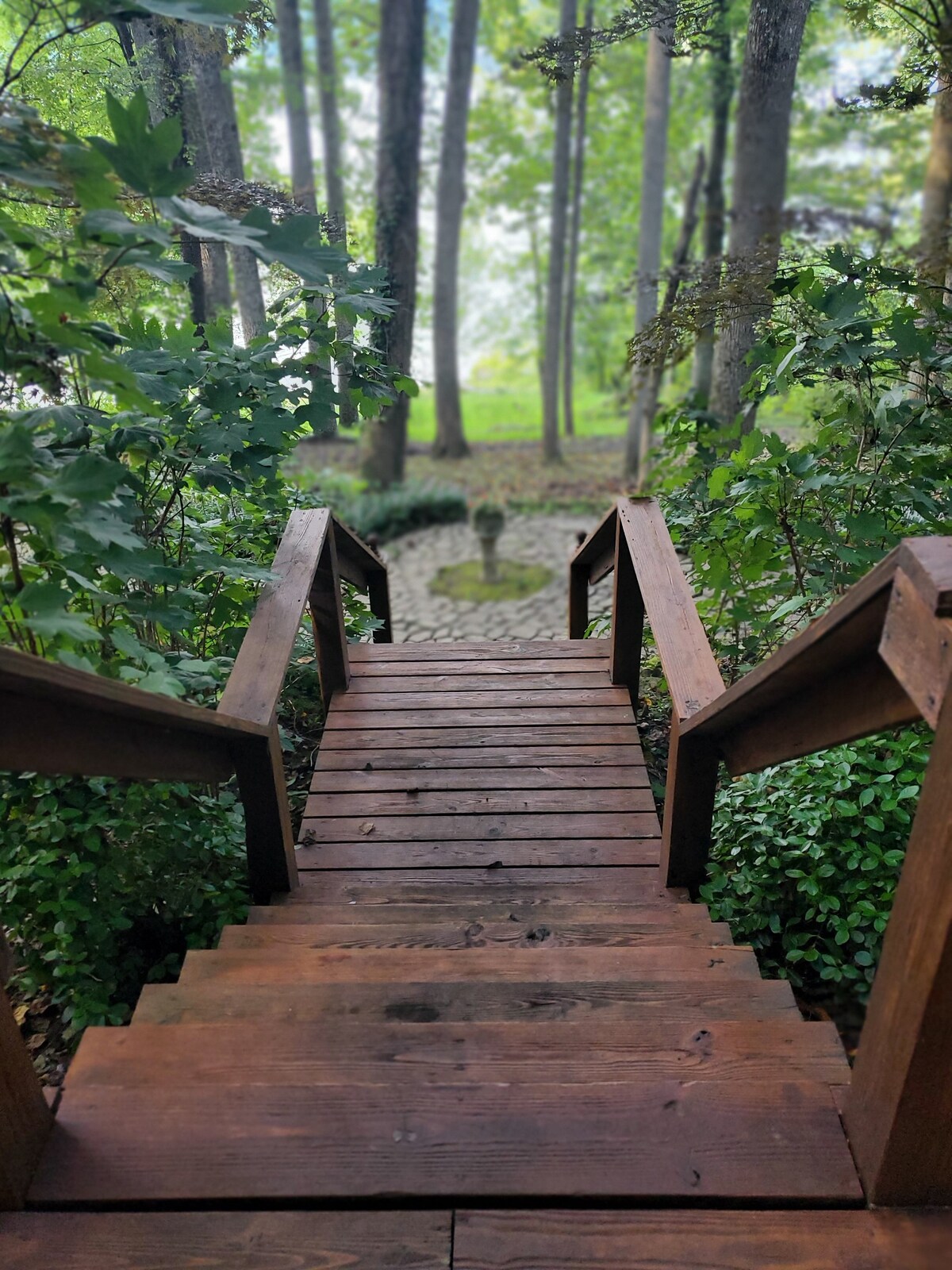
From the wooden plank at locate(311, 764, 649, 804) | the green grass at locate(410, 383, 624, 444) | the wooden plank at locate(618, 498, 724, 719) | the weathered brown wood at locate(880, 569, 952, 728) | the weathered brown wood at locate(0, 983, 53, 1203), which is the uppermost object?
the weathered brown wood at locate(880, 569, 952, 728)

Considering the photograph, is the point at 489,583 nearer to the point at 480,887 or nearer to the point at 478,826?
the point at 478,826

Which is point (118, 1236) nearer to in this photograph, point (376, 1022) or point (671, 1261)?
point (376, 1022)

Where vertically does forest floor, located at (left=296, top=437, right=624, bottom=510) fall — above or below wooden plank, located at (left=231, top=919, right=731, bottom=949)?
below

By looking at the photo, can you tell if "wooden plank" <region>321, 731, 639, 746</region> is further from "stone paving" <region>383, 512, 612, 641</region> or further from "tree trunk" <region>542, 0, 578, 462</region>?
"tree trunk" <region>542, 0, 578, 462</region>

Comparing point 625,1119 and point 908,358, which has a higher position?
point 908,358

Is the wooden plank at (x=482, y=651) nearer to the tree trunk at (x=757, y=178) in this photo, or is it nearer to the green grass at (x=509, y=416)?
the tree trunk at (x=757, y=178)

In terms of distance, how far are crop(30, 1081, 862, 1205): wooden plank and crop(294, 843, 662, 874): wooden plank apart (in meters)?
1.08

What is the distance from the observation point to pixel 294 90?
1043cm

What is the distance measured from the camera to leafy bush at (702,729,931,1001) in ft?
6.15

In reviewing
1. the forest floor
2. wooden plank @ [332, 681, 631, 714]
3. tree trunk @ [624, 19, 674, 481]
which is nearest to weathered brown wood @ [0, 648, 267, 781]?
wooden plank @ [332, 681, 631, 714]

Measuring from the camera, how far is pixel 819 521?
8.82ft

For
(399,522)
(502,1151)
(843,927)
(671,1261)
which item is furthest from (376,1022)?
(399,522)

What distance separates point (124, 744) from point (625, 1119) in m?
1.08

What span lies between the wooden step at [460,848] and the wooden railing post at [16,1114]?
1178 mm
